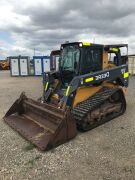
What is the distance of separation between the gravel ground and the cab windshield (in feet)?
6.96

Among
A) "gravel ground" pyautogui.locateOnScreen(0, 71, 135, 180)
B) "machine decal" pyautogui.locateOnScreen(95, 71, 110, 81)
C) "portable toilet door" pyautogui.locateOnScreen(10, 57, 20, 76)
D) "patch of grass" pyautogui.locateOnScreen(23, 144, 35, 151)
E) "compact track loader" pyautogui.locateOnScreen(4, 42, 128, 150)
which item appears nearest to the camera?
"gravel ground" pyautogui.locateOnScreen(0, 71, 135, 180)

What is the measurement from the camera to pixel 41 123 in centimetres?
587

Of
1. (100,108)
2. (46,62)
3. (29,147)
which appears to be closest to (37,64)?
(46,62)

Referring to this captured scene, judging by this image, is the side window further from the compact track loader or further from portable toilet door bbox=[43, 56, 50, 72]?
portable toilet door bbox=[43, 56, 50, 72]

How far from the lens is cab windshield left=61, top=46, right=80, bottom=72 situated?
21.8ft

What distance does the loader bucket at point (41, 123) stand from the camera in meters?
4.93

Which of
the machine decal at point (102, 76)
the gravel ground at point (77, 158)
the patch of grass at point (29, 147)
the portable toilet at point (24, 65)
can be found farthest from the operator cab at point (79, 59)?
the portable toilet at point (24, 65)

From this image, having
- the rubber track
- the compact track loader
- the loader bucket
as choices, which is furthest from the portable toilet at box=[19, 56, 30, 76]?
the rubber track

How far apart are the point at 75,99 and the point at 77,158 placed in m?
2.03

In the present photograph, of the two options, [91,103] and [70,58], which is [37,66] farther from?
[91,103]

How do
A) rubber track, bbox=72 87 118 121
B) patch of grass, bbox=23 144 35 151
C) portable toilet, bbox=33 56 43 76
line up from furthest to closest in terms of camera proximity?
portable toilet, bbox=33 56 43 76, rubber track, bbox=72 87 118 121, patch of grass, bbox=23 144 35 151

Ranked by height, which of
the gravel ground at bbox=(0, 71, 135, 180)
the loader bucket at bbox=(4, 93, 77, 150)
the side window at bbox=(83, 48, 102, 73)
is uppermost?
the side window at bbox=(83, 48, 102, 73)

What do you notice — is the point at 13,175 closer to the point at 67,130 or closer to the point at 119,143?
the point at 67,130

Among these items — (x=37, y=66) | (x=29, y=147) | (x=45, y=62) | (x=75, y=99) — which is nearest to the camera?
(x=29, y=147)
